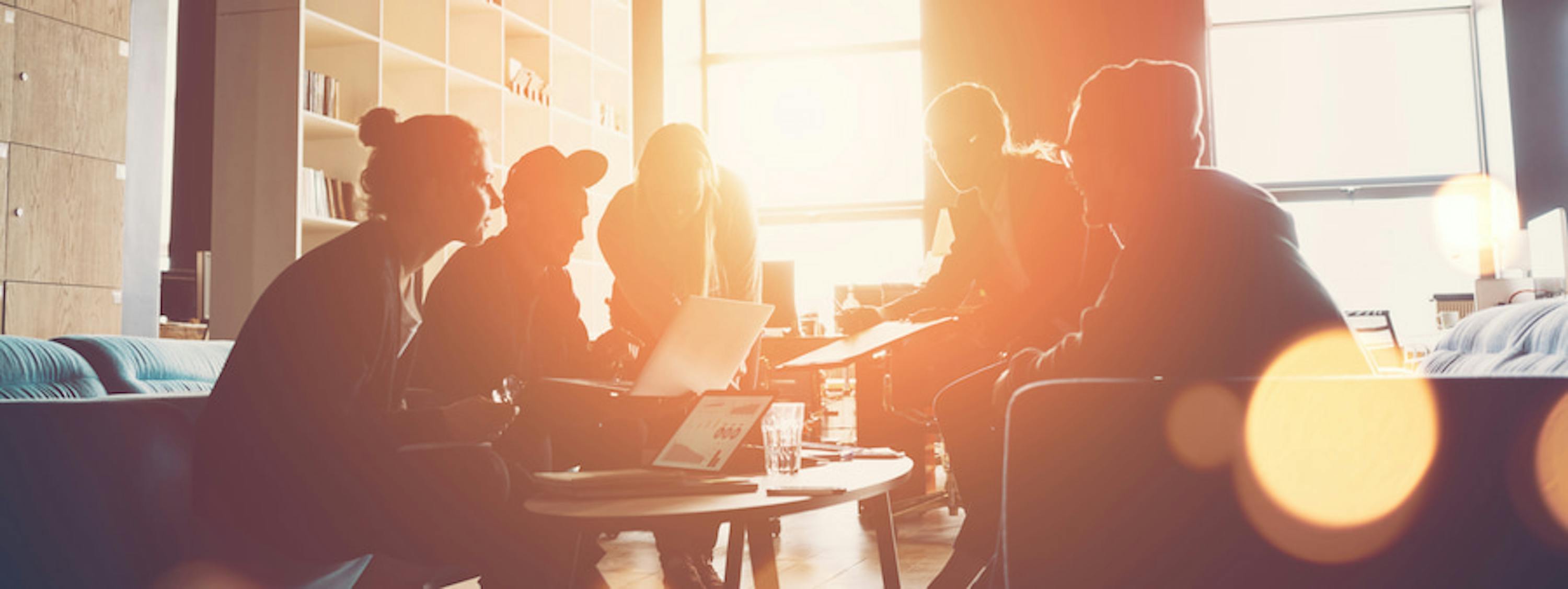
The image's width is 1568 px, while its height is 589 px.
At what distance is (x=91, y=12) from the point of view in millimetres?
3951

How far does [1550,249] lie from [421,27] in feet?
16.3

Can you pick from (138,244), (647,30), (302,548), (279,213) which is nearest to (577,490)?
(302,548)

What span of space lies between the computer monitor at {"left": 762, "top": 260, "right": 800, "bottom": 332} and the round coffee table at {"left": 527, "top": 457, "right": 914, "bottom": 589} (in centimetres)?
297

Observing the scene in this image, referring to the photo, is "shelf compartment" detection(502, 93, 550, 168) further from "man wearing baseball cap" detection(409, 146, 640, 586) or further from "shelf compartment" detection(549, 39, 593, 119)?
"man wearing baseball cap" detection(409, 146, 640, 586)

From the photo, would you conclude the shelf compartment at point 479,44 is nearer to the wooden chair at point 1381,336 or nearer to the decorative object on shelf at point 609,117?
the decorative object on shelf at point 609,117

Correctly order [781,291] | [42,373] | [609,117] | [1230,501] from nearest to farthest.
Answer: [1230,501] < [42,373] < [781,291] < [609,117]

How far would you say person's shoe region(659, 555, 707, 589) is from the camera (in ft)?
9.17

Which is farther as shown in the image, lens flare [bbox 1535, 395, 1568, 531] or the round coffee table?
the round coffee table

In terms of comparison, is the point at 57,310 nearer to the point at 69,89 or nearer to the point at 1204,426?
the point at 69,89

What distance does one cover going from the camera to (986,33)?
Answer: 25.3ft

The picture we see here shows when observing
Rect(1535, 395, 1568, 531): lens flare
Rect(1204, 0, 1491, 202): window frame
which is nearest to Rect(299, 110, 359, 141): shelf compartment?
Rect(1535, 395, 1568, 531): lens flare

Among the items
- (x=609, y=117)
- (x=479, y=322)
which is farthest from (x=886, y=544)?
(x=609, y=117)

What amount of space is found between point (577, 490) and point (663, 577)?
1434mm

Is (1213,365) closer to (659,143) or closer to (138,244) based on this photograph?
(659,143)
